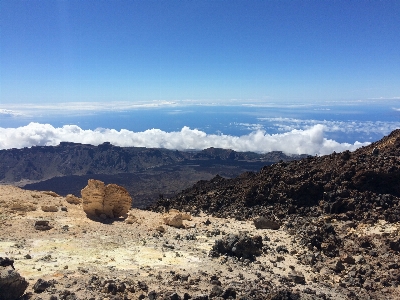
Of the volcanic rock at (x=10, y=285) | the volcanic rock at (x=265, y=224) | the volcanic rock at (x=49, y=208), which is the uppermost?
the volcanic rock at (x=10, y=285)

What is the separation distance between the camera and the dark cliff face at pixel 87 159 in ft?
484

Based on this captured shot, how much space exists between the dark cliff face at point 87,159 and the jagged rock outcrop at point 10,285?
139 m

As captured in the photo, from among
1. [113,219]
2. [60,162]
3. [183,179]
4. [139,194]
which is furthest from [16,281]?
[60,162]

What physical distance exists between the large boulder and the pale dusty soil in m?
0.68

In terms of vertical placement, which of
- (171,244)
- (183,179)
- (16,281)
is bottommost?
(183,179)

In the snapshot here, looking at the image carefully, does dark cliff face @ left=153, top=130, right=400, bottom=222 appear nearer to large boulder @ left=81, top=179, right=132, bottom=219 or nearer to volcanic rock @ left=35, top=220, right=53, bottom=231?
large boulder @ left=81, top=179, right=132, bottom=219

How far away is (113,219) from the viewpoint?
17953 mm

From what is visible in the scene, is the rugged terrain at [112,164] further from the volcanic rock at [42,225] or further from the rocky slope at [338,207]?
the volcanic rock at [42,225]

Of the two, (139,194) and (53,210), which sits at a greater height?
(53,210)

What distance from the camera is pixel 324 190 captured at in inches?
800

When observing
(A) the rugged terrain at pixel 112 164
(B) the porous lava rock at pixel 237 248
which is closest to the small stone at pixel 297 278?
(B) the porous lava rock at pixel 237 248

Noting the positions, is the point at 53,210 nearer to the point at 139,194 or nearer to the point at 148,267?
the point at 148,267

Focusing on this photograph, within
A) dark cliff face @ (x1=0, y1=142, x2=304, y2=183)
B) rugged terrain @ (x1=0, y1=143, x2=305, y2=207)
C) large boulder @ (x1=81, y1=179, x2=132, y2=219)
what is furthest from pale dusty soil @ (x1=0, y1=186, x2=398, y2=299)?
dark cliff face @ (x1=0, y1=142, x2=304, y2=183)

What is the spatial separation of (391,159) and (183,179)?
97.0 m
